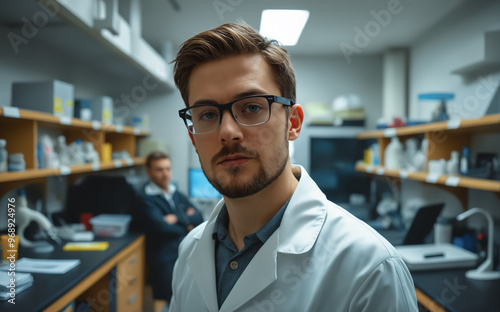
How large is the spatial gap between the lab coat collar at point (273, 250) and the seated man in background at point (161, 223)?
184 centimetres

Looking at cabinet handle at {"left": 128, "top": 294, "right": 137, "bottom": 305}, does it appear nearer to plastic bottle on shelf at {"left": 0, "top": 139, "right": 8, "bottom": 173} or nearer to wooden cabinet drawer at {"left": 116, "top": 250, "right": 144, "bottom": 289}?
wooden cabinet drawer at {"left": 116, "top": 250, "right": 144, "bottom": 289}

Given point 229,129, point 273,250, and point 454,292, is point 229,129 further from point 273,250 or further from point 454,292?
point 454,292

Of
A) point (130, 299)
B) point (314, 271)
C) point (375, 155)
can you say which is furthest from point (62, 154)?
point (375, 155)

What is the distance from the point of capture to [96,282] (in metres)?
2.20

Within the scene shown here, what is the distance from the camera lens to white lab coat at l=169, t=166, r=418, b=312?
2.48 feet

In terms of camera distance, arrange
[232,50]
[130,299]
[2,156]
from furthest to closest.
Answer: [130,299], [2,156], [232,50]

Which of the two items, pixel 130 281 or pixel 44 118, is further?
pixel 130 281

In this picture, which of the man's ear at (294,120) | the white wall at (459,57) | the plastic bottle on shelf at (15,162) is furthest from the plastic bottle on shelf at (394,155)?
the plastic bottle on shelf at (15,162)

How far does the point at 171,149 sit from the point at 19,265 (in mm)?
2669

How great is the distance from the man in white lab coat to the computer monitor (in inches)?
115

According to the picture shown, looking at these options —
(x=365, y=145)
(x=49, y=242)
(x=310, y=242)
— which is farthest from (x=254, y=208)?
(x=365, y=145)

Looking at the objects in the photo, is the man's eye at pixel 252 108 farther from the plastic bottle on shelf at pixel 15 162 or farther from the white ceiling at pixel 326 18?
the plastic bottle on shelf at pixel 15 162

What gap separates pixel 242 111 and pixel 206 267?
1.66 feet

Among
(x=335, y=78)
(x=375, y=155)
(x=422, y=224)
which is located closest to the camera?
(x=422, y=224)
